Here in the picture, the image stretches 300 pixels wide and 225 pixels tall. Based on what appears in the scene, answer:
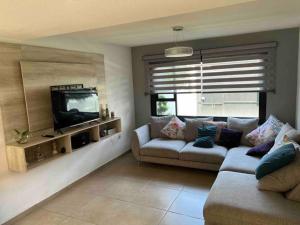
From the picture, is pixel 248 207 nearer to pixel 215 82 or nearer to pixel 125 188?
pixel 125 188

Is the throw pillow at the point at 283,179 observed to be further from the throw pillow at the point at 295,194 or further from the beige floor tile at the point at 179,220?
the beige floor tile at the point at 179,220

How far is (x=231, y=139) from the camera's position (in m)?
3.80

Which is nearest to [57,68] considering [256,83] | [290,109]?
[256,83]

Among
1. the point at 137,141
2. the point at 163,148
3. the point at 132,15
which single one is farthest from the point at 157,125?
the point at 132,15

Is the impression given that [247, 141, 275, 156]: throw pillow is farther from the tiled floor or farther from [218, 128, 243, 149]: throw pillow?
the tiled floor

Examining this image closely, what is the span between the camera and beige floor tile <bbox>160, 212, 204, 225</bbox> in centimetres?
251

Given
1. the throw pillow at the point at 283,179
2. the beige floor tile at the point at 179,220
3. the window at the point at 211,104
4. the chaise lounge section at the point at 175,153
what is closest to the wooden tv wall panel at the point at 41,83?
the chaise lounge section at the point at 175,153

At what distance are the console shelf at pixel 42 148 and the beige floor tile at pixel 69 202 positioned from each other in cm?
59

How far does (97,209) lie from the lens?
9.37 feet

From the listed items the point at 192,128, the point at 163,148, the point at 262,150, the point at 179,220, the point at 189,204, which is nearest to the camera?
the point at 179,220

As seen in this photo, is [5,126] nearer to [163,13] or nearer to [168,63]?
[163,13]

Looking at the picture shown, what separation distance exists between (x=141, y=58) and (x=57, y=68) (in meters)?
2.04

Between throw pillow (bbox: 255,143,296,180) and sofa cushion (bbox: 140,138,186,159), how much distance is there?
1649 millimetres

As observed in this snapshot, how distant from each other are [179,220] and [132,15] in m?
2.15
